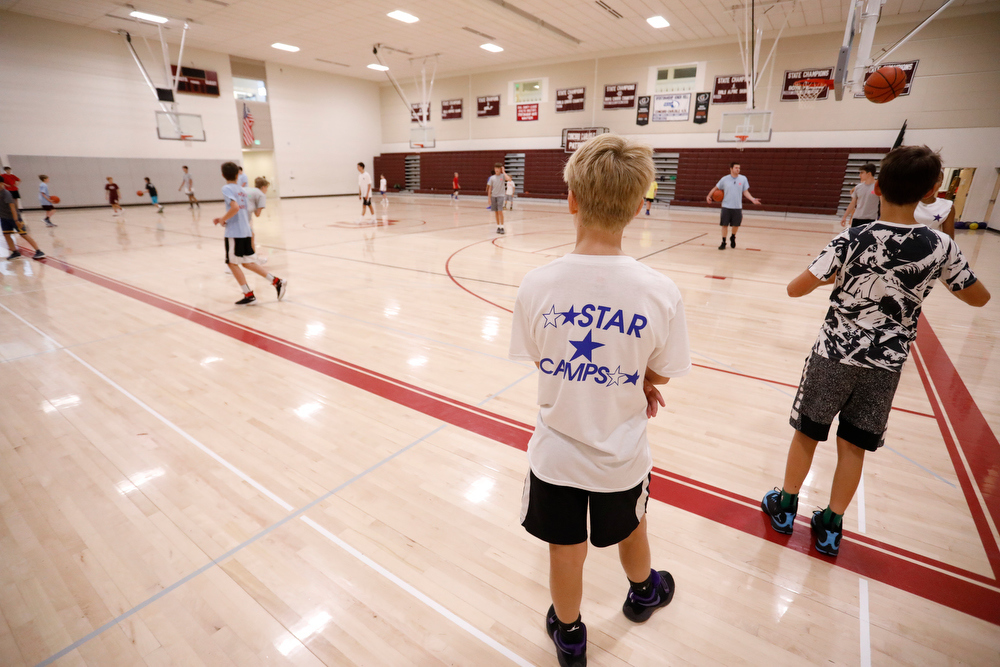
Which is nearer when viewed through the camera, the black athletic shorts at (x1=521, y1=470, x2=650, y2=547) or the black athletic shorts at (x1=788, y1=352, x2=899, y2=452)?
the black athletic shorts at (x1=521, y1=470, x2=650, y2=547)

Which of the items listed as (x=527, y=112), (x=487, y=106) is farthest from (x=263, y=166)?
(x=527, y=112)

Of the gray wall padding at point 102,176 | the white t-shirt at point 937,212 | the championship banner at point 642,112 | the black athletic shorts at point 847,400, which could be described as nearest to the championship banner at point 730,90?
the championship banner at point 642,112

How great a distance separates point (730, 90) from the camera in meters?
17.1

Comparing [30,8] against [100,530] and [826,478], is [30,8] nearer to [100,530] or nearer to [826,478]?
[100,530]

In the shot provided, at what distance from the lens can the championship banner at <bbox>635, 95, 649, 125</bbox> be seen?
18703 mm

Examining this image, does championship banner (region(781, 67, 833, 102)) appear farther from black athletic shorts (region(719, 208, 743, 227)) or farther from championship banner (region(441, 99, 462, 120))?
championship banner (region(441, 99, 462, 120))

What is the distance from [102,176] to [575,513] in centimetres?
2281

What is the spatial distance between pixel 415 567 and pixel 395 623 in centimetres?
27

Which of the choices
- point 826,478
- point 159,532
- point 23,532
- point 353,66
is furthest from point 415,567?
point 353,66

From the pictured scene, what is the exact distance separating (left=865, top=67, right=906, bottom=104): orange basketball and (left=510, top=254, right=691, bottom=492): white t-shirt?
26.8ft

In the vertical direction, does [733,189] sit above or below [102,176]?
below

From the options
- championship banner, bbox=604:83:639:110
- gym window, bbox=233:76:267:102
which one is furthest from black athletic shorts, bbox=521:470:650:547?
gym window, bbox=233:76:267:102

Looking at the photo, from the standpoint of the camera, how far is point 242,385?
151 inches

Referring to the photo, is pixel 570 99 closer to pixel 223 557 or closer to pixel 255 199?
pixel 255 199
